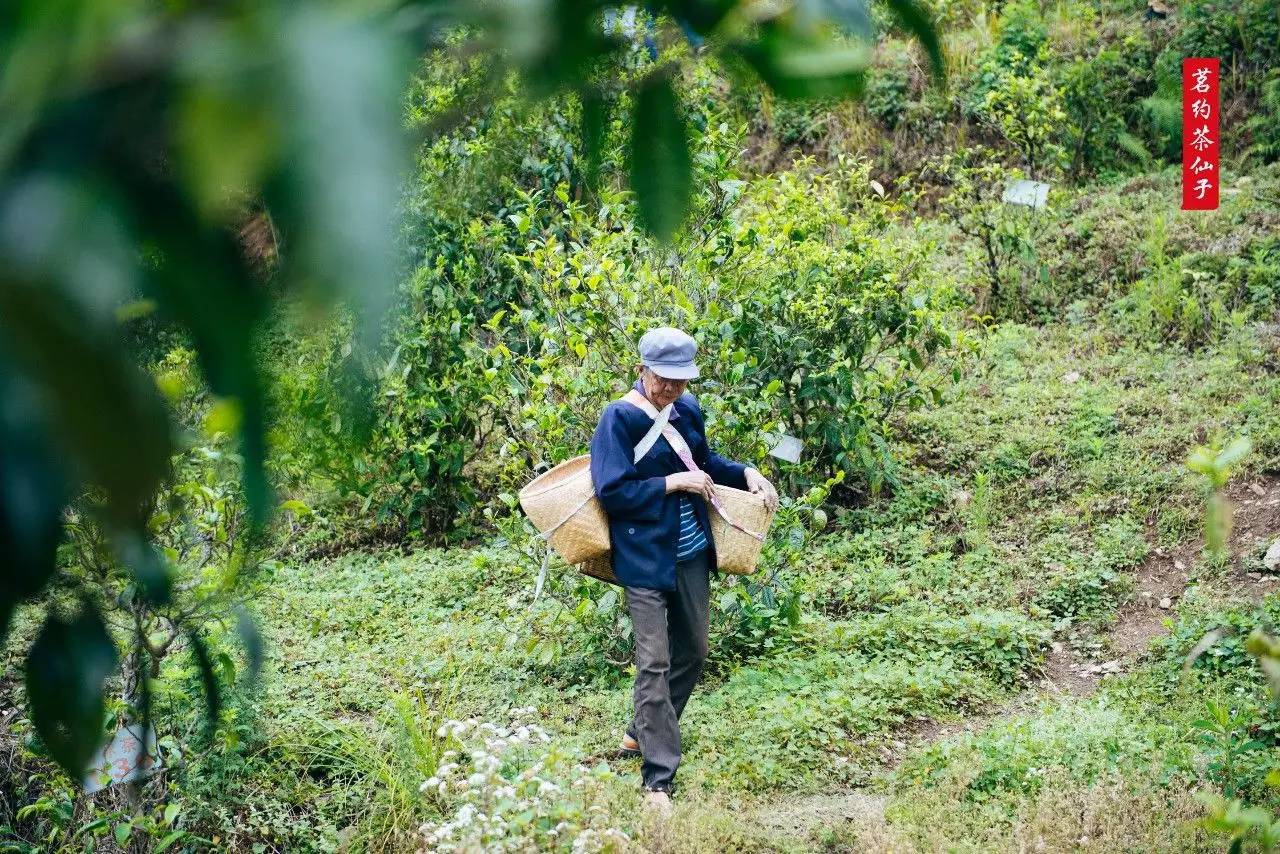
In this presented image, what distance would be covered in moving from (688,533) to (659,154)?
3.48 m

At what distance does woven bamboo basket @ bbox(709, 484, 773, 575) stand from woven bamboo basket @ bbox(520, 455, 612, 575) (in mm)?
419

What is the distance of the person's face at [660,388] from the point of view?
4.17m

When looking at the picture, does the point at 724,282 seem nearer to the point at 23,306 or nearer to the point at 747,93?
the point at 747,93

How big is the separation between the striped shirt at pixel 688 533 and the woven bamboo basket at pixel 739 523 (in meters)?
0.08

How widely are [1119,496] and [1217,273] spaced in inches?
131

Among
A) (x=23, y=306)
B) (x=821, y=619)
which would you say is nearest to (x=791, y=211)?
(x=821, y=619)

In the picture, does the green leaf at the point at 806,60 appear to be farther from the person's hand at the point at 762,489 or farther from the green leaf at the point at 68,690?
the person's hand at the point at 762,489

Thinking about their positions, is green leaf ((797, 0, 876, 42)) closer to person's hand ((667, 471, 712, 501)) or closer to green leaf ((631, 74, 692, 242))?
green leaf ((631, 74, 692, 242))

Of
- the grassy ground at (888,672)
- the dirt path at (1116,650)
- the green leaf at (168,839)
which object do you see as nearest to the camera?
the green leaf at (168,839)

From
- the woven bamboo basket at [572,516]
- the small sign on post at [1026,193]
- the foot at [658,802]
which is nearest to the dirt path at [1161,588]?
the foot at [658,802]

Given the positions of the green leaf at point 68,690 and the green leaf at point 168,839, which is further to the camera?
the green leaf at point 168,839

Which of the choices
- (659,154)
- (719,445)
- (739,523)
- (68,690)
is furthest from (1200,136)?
(68,690)

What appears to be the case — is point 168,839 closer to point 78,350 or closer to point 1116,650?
point 78,350

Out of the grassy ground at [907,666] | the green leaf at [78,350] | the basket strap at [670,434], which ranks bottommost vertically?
the grassy ground at [907,666]
